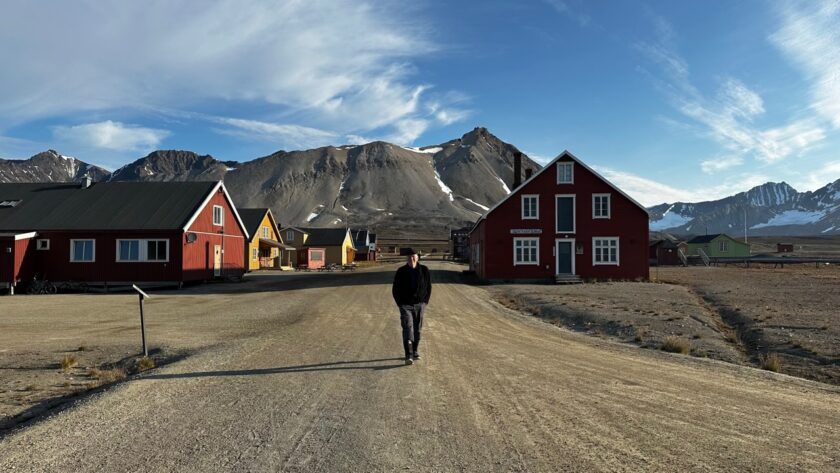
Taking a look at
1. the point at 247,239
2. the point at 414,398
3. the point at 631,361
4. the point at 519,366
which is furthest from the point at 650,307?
the point at 247,239

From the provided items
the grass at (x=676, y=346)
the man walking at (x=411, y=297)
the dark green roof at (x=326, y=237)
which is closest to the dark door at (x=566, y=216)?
the grass at (x=676, y=346)

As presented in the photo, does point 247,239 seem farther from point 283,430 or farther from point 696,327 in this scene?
point 283,430

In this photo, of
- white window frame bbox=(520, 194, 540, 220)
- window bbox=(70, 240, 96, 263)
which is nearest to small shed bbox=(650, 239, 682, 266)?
white window frame bbox=(520, 194, 540, 220)

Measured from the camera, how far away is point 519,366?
1010cm

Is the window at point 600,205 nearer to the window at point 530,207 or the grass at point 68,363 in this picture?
the window at point 530,207

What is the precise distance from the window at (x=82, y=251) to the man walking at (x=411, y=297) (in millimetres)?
29032

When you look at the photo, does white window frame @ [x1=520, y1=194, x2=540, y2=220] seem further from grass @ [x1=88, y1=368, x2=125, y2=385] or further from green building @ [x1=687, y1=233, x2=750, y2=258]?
green building @ [x1=687, y1=233, x2=750, y2=258]

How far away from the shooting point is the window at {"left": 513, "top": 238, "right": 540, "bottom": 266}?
3584 centimetres

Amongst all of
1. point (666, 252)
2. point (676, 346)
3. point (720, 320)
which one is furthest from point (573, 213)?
point (666, 252)

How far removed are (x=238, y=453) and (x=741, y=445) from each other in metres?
5.16

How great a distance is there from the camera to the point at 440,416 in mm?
6852

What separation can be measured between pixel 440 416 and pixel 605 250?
31.0m

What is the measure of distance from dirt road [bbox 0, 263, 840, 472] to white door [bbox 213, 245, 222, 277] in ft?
90.1

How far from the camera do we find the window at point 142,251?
32.7 metres
